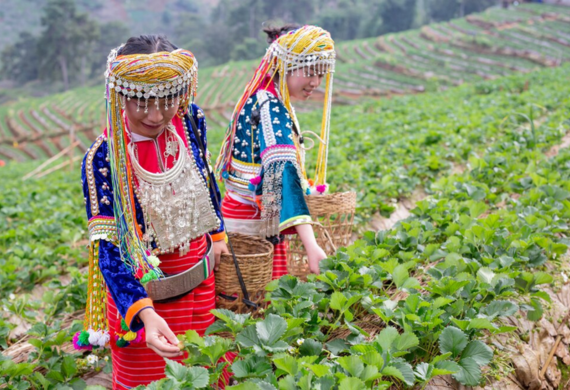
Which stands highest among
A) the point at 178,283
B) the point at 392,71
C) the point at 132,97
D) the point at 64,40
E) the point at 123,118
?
the point at 132,97

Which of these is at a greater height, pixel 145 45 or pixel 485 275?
pixel 145 45

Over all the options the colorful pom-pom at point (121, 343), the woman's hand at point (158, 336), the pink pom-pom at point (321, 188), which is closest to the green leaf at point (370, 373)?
the woman's hand at point (158, 336)

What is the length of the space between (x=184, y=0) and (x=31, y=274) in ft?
268

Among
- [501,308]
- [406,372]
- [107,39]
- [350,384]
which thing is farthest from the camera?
[107,39]

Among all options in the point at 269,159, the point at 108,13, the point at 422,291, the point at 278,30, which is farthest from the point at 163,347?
the point at 108,13

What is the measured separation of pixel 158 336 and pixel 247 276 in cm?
56

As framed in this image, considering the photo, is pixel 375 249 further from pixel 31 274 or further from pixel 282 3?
pixel 282 3

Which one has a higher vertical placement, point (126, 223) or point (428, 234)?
point (126, 223)

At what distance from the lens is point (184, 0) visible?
79625mm

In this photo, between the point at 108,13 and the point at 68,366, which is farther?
the point at 108,13

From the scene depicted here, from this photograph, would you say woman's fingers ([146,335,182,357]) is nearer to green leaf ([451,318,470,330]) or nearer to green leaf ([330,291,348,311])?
green leaf ([330,291,348,311])

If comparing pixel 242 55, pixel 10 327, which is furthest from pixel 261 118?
pixel 242 55

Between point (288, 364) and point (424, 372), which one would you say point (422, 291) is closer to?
point (424, 372)

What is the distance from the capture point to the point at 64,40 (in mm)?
46375
